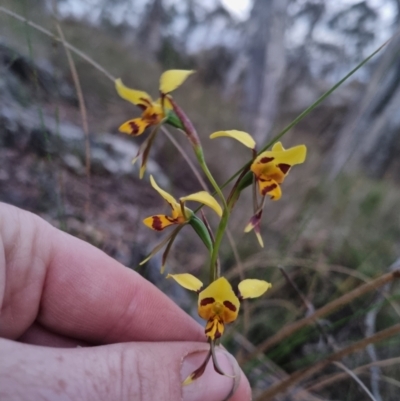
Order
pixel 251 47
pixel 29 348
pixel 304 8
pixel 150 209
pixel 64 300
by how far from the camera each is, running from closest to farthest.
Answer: pixel 29 348, pixel 64 300, pixel 150 209, pixel 251 47, pixel 304 8

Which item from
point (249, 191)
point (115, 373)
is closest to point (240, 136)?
point (115, 373)

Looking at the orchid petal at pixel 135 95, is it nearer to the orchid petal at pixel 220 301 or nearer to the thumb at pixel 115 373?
the orchid petal at pixel 220 301

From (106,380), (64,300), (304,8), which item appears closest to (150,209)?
(64,300)

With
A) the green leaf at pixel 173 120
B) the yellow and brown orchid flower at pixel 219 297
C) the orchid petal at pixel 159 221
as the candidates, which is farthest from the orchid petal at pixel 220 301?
the green leaf at pixel 173 120

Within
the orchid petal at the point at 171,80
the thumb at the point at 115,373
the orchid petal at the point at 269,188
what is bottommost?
the thumb at the point at 115,373

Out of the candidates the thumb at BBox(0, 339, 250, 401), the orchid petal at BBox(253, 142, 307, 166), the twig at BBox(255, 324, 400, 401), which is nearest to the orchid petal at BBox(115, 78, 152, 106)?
the orchid petal at BBox(253, 142, 307, 166)

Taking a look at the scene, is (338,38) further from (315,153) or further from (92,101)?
(92,101)

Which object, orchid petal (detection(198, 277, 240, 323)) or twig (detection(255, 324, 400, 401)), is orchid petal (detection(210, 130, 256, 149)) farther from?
twig (detection(255, 324, 400, 401))
